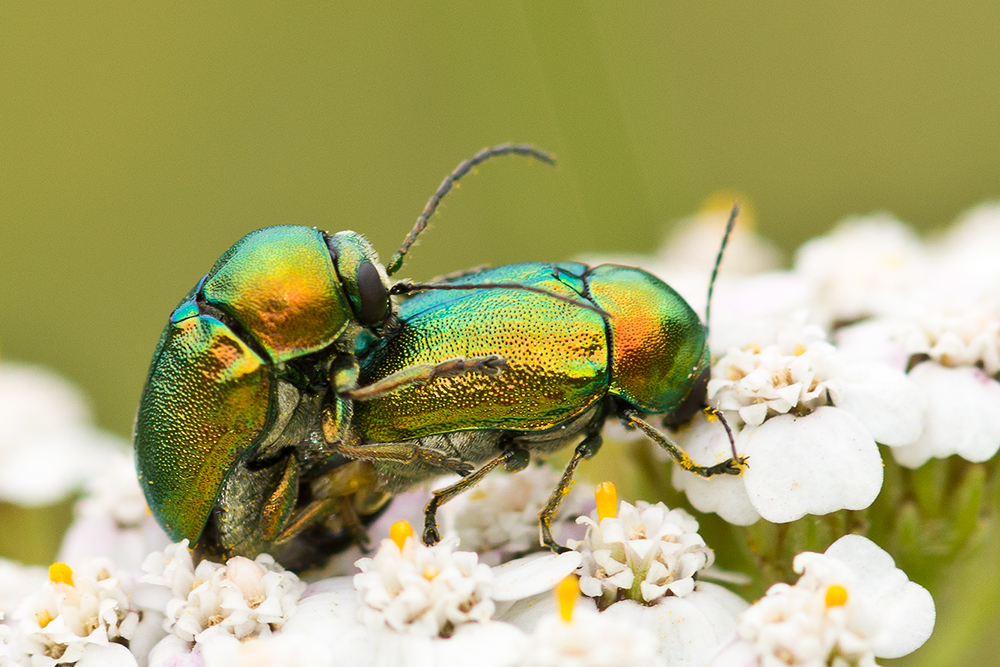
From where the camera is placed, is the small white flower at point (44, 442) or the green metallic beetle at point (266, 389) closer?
the green metallic beetle at point (266, 389)

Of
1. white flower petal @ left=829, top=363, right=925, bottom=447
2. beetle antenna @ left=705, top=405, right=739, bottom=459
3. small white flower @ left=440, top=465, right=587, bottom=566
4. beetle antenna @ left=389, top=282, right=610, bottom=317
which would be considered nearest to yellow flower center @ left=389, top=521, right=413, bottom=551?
small white flower @ left=440, top=465, right=587, bottom=566

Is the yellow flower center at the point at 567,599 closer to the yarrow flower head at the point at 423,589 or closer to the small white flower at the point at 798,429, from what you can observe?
the yarrow flower head at the point at 423,589

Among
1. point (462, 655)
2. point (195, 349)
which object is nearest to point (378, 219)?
point (195, 349)

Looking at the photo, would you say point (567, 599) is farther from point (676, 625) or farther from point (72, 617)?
point (72, 617)

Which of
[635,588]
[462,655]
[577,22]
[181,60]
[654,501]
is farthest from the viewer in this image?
[181,60]

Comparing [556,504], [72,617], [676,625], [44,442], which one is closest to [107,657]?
[72,617]

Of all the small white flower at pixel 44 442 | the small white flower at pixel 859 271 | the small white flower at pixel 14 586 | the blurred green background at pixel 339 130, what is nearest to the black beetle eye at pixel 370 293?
the small white flower at pixel 14 586

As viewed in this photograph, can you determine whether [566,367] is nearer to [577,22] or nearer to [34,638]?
[34,638]
